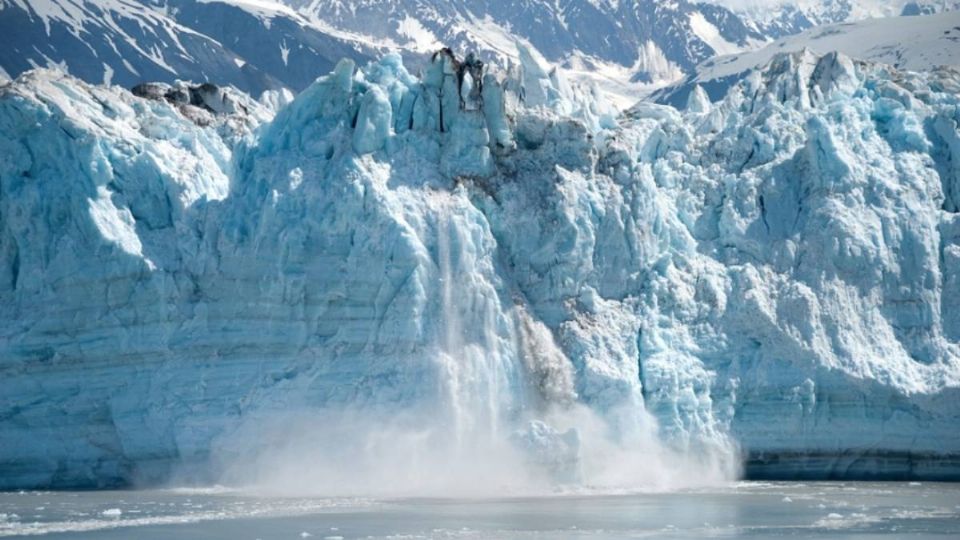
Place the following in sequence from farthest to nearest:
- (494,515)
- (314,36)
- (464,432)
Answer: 1. (314,36)
2. (464,432)
3. (494,515)

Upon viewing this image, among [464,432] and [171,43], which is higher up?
[171,43]

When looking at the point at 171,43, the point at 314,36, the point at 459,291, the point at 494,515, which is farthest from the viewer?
the point at 314,36

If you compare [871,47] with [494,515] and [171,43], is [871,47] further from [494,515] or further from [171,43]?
[494,515]

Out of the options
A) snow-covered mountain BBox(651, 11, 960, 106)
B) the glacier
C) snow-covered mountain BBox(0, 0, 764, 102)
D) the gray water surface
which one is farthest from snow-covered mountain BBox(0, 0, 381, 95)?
the gray water surface

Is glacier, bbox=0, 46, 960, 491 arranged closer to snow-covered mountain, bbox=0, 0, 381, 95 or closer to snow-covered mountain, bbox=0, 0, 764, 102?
snow-covered mountain, bbox=0, 0, 764, 102

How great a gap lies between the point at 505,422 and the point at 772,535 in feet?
26.2

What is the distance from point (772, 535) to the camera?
2748cm

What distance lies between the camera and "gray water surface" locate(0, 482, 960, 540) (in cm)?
2723

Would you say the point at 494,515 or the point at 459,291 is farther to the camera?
the point at 459,291

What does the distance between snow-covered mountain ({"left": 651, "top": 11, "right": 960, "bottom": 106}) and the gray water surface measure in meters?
60.9

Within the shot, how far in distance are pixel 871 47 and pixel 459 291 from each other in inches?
3370

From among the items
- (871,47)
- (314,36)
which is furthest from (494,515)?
(314,36)

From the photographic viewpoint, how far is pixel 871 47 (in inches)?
4530

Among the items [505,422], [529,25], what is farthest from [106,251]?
[529,25]
